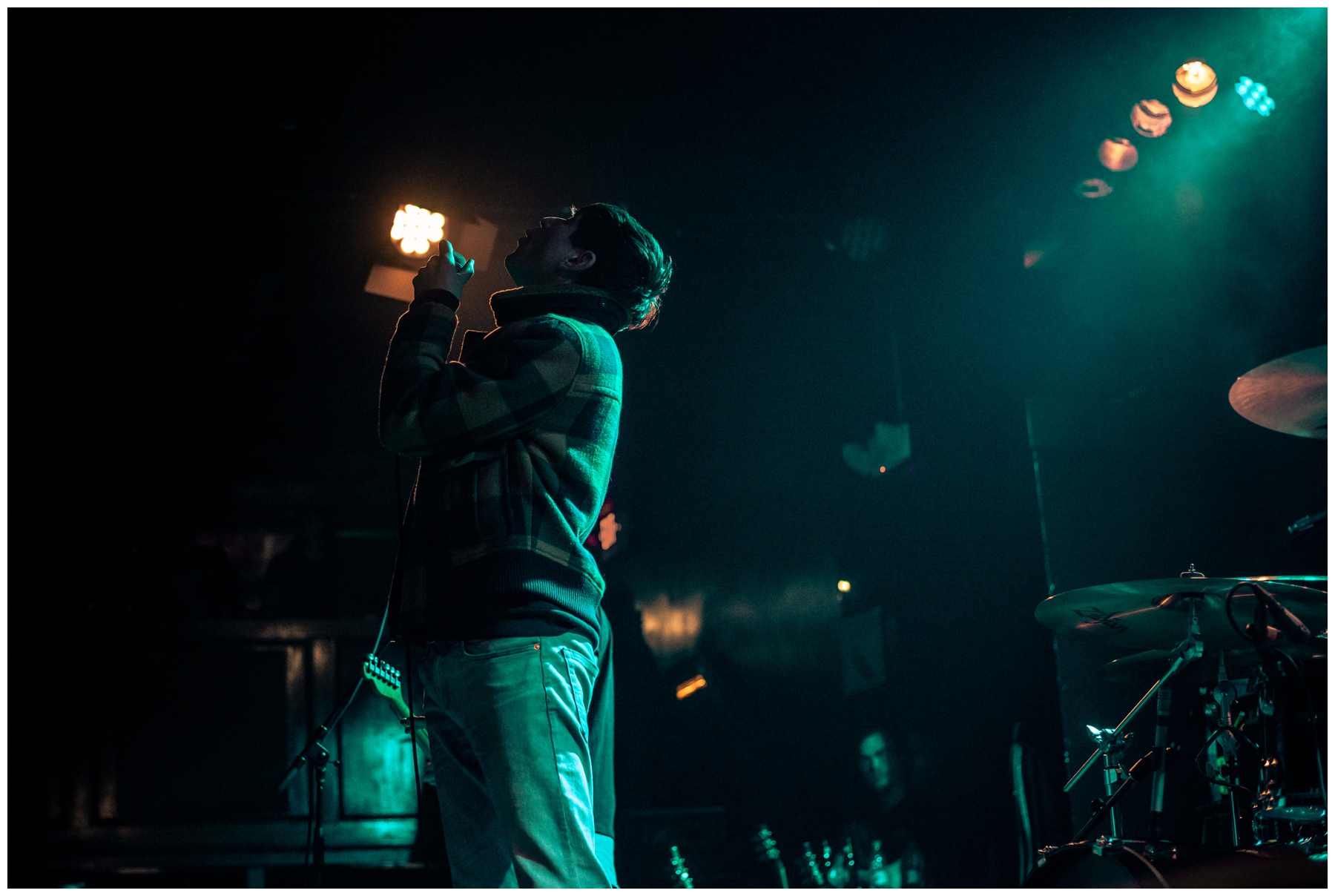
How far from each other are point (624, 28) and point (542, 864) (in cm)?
327

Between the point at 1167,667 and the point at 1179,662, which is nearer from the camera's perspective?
the point at 1179,662

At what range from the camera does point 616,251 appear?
2.02 metres

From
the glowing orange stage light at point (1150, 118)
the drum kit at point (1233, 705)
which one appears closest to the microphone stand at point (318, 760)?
the drum kit at point (1233, 705)

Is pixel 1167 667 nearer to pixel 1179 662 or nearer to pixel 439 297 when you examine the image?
pixel 1179 662

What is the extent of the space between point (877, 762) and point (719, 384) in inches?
67.5

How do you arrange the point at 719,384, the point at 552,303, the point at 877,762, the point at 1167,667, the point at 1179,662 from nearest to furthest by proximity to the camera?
the point at 552,303
the point at 1179,662
the point at 1167,667
the point at 877,762
the point at 719,384

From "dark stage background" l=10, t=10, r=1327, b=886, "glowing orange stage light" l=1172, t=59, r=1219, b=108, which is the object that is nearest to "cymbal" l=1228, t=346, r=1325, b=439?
"dark stage background" l=10, t=10, r=1327, b=886

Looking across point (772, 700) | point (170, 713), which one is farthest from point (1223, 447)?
point (170, 713)

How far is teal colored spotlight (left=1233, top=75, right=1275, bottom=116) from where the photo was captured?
4.57 meters

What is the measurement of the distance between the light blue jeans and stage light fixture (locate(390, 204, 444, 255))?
10.4 feet

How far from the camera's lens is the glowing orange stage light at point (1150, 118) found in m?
4.55

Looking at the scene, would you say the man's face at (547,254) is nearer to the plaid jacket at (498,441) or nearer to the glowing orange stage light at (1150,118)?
the plaid jacket at (498,441)

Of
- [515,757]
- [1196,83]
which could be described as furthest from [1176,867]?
[1196,83]

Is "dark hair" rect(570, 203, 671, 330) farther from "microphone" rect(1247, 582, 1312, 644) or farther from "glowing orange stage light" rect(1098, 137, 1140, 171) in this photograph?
"glowing orange stage light" rect(1098, 137, 1140, 171)
